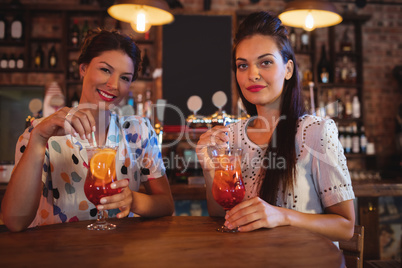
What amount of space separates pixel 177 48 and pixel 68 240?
4.32 meters

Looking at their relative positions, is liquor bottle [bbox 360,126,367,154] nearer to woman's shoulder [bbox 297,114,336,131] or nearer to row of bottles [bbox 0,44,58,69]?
woman's shoulder [bbox 297,114,336,131]

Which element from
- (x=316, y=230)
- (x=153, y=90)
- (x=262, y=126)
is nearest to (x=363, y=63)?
(x=153, y=90)

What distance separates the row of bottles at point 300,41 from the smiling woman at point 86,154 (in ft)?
12.6

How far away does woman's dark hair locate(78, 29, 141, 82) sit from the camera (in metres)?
1.66

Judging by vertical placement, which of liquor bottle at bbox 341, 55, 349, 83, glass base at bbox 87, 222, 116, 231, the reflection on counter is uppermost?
liquor bottle at bbox 341, 55, 349, 83

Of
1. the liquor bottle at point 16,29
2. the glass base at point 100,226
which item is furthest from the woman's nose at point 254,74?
the liquor bottle at point 16,29

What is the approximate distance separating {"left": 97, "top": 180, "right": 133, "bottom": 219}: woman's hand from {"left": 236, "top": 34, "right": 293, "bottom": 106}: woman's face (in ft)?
2.19

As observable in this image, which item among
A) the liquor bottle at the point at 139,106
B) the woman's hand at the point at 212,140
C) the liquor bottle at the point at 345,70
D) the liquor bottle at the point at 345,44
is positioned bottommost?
the woman's hand at the point at 212,140

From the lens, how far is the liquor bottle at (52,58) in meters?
4.90

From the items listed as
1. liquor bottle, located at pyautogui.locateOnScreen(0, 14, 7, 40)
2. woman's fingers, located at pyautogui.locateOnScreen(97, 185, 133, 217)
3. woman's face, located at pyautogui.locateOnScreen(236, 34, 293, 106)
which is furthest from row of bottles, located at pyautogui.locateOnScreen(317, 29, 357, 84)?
liquor bottle, located at pyautogui.locateOnScreen(0, 14, 7, 40)

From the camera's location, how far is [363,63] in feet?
17.5

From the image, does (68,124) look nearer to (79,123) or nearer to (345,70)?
(79,123)

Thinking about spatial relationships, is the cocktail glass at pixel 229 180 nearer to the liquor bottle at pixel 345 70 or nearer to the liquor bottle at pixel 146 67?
the liquor bottle at pixel 146 67

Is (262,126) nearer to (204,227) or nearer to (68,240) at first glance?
(204,227)
